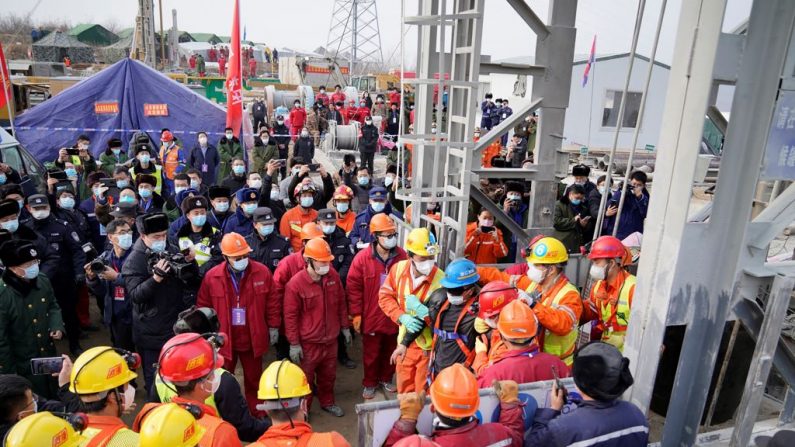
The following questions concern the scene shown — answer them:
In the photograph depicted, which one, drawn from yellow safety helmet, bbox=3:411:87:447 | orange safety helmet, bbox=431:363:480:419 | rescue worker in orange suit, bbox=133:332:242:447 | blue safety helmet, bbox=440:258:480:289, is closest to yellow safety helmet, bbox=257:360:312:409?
rescue worker in orange suit, bbox=133:332:242:447

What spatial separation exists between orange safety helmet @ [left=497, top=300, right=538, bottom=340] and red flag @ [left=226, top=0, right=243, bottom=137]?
10020mm

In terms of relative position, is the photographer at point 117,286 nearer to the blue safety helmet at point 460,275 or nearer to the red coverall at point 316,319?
the red coverall at point 316,319

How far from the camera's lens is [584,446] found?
108 inches

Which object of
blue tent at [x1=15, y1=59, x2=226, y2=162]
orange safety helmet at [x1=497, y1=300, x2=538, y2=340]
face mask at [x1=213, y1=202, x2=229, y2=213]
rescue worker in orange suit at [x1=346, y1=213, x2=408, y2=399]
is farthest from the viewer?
blue tent at [x1=15, y1=59, x2=226, y2=162]

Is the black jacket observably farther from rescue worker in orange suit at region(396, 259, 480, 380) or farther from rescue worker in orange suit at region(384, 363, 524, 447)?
rescue worker in orange suit at region(384, 363, 524, 447)

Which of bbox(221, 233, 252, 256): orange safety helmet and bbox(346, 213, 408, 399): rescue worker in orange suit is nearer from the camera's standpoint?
bbox(221, 233, 252, 256): orange safety helmet

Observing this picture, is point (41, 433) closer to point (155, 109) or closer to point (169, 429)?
point (169, 429)

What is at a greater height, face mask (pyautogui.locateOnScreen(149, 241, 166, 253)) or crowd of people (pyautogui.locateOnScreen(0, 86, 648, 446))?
face mask (pyautogui.locateOnScreen(149, 241, 166, 253))

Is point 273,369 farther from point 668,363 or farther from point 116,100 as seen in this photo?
point 116,100

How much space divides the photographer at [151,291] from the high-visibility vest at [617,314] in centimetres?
374

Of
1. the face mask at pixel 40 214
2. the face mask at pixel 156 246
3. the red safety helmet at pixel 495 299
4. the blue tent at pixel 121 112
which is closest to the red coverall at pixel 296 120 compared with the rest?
the blue tent at pixel 121 112

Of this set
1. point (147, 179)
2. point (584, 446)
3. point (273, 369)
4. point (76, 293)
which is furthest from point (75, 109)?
point (584, 446)

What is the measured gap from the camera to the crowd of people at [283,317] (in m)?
2.84

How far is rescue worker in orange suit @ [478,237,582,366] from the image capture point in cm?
405
